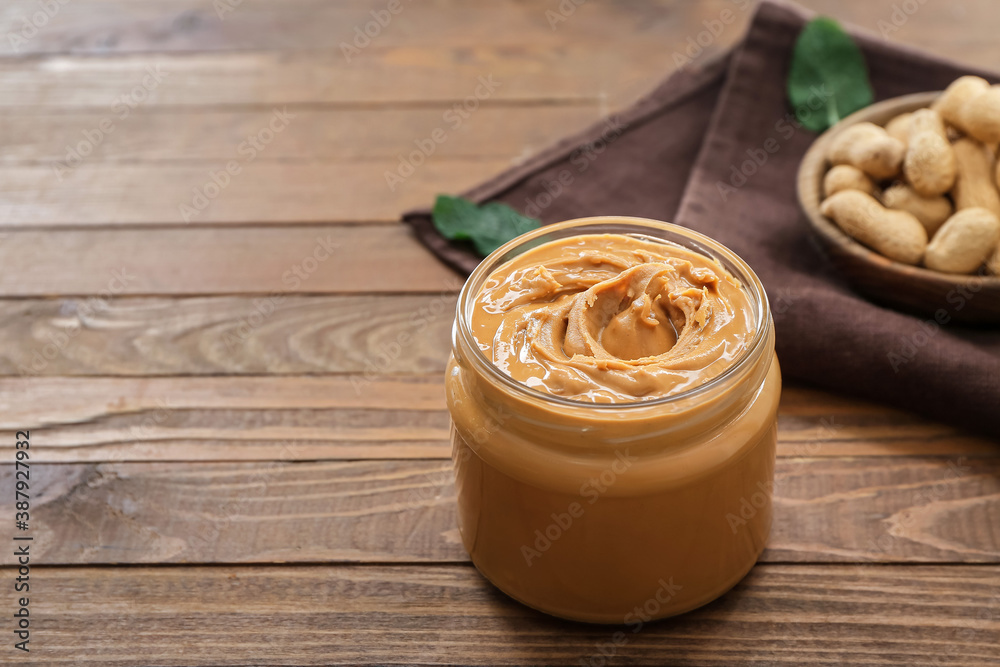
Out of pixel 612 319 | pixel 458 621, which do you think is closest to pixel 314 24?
pixel 612 319

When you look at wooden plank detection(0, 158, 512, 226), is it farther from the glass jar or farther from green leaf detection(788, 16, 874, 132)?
the glass jar

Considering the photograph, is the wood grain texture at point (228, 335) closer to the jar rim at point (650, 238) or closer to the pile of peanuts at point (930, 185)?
the jar rim at point (650, 238)

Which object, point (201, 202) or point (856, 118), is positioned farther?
point (201, 202)

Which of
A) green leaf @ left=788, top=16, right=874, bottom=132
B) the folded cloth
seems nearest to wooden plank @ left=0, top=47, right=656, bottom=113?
the folded cloth

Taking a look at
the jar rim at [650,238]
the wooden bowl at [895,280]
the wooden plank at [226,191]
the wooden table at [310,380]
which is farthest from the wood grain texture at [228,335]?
the wooden bowl at [895,280]

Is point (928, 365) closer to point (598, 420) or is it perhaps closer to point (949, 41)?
point (598, 420)

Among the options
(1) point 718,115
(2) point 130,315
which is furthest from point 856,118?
→ (2) point 130,315

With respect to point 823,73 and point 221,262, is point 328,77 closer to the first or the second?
point 221,262

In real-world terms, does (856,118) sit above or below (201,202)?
above
